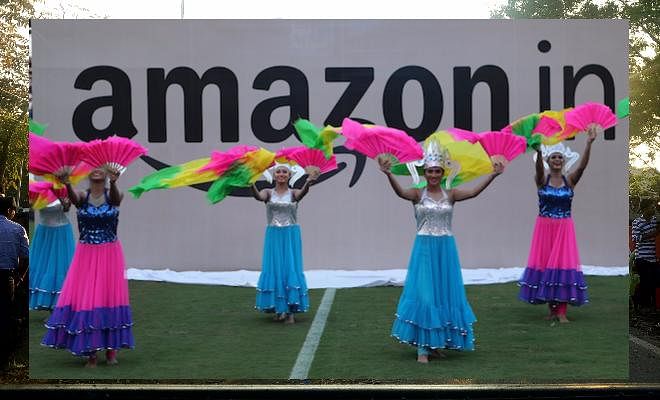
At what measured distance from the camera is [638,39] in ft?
15.5

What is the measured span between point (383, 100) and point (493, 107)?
589 mm

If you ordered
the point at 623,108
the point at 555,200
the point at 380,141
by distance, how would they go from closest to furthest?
the point at 380,141
the point at 623,108
the point at 555,200

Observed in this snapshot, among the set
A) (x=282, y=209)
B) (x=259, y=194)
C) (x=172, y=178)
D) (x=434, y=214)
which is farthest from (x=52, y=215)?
(x=434, y=214)

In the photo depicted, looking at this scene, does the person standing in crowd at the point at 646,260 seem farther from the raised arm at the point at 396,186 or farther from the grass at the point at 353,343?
the raised arm at the point at 396,186

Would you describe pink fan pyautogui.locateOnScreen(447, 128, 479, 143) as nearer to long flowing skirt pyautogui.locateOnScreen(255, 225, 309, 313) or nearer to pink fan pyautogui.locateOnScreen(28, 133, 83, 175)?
long flowing skirt pyautogui.locateOnScreen(255, 225, 309, 313)

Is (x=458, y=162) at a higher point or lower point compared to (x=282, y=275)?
higher

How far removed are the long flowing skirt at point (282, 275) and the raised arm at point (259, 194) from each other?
6.5 inches

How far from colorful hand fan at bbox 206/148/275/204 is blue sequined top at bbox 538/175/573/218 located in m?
1.47

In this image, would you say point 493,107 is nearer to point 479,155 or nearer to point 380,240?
point 479,155

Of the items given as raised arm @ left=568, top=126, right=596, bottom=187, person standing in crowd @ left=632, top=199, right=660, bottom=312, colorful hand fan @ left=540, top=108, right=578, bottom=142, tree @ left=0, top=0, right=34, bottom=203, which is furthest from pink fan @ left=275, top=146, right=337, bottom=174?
person standing in crowd @ left=632, top=199, right=660, bottom=312

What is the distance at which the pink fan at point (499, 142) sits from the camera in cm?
464

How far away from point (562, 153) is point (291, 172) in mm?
1464

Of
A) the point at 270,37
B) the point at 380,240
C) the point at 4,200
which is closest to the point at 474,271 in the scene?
the point at 380,240

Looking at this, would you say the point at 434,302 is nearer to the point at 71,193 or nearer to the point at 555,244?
the point at 555,244
